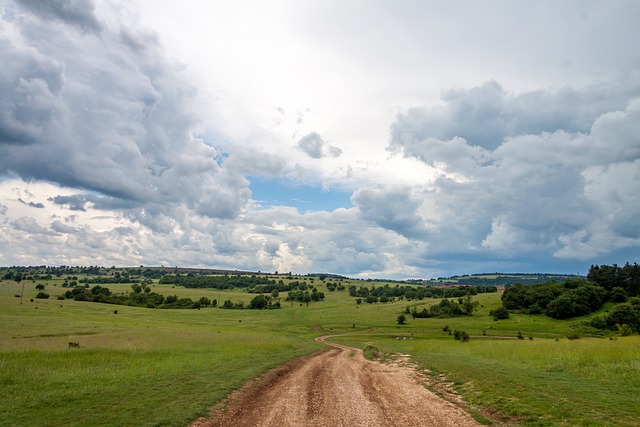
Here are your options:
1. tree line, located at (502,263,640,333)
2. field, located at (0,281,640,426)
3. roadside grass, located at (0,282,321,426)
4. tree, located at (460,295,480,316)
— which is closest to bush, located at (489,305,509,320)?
tree line, located at (502,263,640,333)

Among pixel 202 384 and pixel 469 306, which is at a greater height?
pixel 202 384

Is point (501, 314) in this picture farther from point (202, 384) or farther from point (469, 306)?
point (202, 384)

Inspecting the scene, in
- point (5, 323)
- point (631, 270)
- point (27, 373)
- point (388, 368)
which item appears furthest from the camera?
point (631, 270)

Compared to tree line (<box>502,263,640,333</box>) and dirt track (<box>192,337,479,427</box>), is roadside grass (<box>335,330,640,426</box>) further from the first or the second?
tree line (<box>502,263,640,333</box>)

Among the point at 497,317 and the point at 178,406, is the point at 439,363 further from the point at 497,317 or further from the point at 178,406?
the point at 497,317

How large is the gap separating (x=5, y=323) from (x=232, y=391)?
75.7 m

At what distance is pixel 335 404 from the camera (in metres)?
20.4

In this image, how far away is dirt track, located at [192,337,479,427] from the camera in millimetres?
17312

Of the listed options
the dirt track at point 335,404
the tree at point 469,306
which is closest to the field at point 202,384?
the dirt track at point 335,404

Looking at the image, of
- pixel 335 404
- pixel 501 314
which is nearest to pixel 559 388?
pixel 335 404

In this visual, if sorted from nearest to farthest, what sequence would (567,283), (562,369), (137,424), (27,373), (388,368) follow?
1. (137,424)
2. (27,373)
3. (562,369)
4. (388,368)
5. (567,283)

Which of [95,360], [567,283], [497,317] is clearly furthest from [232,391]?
[567,283]

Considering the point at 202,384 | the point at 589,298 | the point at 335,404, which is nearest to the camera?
the point at 335,404

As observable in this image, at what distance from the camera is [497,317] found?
457ft
